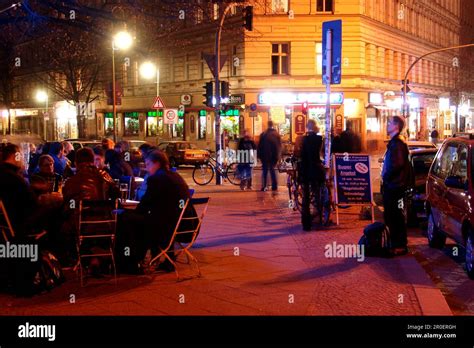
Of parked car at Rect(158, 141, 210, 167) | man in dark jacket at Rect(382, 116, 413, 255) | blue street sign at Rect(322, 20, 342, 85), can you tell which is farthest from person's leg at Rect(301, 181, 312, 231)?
parked car at Rect(158, 141, 210, 167)

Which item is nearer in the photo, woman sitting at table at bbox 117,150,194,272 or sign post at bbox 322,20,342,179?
woman sitting at table at bbox 117,150,194,272

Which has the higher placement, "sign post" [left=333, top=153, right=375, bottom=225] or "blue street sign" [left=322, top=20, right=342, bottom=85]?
"blue street sign" [left=322, top=20, right=342, bottom=85]

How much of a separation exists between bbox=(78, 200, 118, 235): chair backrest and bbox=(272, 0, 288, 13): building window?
36294 mm

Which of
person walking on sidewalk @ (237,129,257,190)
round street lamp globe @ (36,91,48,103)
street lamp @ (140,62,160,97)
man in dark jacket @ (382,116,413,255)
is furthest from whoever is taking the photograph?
round street lamp globe @ (36,91,48,103)

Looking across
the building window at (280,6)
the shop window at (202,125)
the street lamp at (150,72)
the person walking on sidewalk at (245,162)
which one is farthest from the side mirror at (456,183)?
the street lamp at (150,72)

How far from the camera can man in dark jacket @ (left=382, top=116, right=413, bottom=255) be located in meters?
9.90

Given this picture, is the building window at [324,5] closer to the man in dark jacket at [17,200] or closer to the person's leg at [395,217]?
the person's leg at [395,217]

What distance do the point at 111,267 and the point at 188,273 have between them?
0.99 metres

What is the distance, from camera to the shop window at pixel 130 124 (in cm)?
5250

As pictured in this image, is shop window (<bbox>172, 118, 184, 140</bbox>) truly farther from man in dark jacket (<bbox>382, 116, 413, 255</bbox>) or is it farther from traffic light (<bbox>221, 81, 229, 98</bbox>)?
man in dark jacket (<bbox>382, 116, 413, 255</bbox>)

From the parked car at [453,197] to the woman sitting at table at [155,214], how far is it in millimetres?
3591

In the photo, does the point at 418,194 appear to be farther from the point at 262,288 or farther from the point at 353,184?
the point at 262,288

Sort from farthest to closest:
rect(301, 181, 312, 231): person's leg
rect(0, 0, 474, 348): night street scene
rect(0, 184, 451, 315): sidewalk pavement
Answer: rect(301, 181, 312, 231): person's leg, rect(0, 184, 451, 315): sidewalk pavement, rect(0, 0, 474, 348): night street scene
